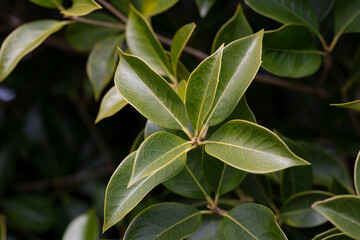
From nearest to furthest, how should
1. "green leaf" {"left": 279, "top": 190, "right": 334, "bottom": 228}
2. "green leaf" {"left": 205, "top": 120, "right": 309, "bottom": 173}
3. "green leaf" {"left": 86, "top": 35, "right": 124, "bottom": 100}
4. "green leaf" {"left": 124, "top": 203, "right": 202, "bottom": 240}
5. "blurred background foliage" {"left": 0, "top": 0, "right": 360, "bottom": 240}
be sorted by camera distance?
"green leaf" {"left": 205, "top": 120, "right": 309, "bottom": 173} < "green leaf" {"left": 124, "top": 203, "right": 202, "bottom": 240} < "green leaf" {"left": 279, "top": 190, "right": 334, "bottom": 228} < "green leaf" {"left": 86, "top": 35, "right": 124, "bottom": 100} < "blurred background foliage" {"left": 0, "top": 0, "right": 360, "bottom": 240}

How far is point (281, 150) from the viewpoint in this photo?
0.45 meters

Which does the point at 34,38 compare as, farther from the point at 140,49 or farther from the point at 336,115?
the point at 336,115

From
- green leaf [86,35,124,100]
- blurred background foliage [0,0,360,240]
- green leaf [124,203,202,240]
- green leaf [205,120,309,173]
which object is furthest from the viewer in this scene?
blurred background foliage [0,0,360,240]

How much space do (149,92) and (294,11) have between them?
373mm

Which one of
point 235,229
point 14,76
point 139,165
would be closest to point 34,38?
point 139,165

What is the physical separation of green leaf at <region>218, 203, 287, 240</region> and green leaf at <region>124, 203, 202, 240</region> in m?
0.05

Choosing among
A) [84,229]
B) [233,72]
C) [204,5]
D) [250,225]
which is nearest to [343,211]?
[250,225]

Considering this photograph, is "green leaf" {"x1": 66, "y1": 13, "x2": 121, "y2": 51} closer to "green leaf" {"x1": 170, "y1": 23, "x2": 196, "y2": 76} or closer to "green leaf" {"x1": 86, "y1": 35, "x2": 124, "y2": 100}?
"green leaf" {"x1": 86, "y1": 35, "x2": 124, "y2": 100}

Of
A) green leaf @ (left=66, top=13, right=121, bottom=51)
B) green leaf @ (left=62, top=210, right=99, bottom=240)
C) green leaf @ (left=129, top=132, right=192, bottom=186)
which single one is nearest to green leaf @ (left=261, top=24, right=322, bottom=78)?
green leaf @ (left=129, top=132, right=192, bottom=186)

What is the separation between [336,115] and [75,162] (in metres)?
0.91

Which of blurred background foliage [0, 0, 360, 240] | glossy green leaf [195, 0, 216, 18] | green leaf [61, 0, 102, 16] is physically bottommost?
blurred background foliage [0, 0, 360, 240]

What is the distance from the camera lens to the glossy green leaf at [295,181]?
27.3 inches

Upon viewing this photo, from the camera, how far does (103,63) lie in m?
0.77

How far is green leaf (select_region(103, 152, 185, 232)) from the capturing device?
474 mm
